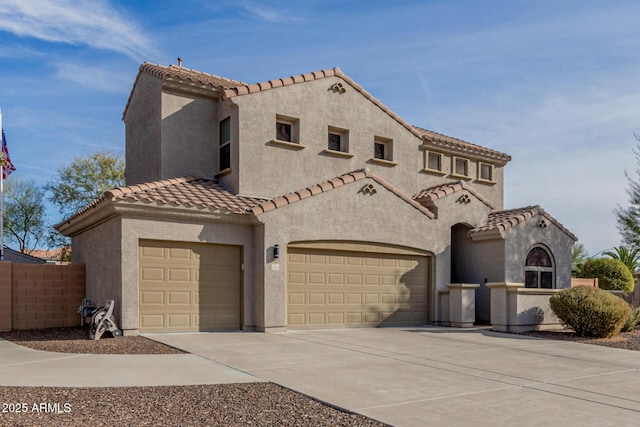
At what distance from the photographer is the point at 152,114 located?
17.9m

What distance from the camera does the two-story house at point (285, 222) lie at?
46.6 ft

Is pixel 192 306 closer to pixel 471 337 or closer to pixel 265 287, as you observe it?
pixel 265 287

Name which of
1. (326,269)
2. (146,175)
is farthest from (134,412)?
(146,175)

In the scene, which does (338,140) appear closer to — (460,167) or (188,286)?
(460,167)

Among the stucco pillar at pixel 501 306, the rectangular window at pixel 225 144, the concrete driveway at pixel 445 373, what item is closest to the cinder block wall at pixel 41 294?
the concrete driveway at pixel 445 373

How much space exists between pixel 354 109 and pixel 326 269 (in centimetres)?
612

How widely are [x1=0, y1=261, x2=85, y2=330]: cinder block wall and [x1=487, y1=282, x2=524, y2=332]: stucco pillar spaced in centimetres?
1234

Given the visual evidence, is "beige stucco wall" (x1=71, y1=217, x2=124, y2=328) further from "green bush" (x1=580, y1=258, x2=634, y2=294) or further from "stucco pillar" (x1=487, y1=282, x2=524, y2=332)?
"green bush" (x1=580, y1=258, x2=634, y2=294)

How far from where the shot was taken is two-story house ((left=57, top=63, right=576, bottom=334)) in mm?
14211

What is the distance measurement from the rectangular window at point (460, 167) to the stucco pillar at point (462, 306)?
22.4 ft

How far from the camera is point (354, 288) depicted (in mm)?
16719

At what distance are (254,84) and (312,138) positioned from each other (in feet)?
8.58

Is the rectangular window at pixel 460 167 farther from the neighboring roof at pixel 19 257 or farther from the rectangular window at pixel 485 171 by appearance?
the neighboring roof at pixel 19 257

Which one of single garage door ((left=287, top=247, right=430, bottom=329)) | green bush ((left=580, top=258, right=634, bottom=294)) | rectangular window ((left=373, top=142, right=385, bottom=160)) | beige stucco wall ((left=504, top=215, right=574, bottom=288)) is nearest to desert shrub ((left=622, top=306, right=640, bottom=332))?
beige stucco wall ((left=504, top=215, right=574, bottom=288))
